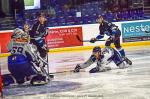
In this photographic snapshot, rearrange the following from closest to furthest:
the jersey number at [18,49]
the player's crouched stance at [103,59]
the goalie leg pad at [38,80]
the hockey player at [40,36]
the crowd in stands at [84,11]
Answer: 1. the jersey number at [18,49]
2. the goalie leg pad at [38,80]
3. the hockey player at [40,36]
4. the player's crouched stance at [103,59]
5. the crowd in stands at [84,11]

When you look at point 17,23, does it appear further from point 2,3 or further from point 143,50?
point 143,50

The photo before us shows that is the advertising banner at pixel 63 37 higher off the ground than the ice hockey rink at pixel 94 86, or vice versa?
the advertising banner at pixel 63 37

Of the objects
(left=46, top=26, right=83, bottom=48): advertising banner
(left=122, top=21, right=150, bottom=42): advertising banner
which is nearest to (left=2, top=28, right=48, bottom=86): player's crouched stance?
(left=46, top=26, right=83, bottom=48): advertising banner

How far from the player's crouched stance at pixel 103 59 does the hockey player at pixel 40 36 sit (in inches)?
71.8

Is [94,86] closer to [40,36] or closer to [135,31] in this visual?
[40,36]

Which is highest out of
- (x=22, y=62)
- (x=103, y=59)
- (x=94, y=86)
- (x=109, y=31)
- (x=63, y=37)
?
(x=109, y=31)

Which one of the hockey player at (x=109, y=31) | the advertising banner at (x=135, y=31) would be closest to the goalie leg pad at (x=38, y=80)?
the hockey player at (x=109, y=31)

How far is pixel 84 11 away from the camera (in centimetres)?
1842

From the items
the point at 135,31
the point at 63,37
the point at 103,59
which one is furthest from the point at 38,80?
the point at 135,31

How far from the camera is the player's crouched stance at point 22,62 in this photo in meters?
9.95

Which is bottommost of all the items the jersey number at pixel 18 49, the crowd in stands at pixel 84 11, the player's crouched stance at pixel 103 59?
the player's crouched stance at pixel 103 59

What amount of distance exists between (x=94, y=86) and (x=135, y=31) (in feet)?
27.3

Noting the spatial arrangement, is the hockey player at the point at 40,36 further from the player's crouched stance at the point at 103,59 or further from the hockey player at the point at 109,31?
the hockey player at the point at 109,31

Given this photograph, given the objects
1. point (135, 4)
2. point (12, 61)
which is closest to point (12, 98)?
point (12, 61)
